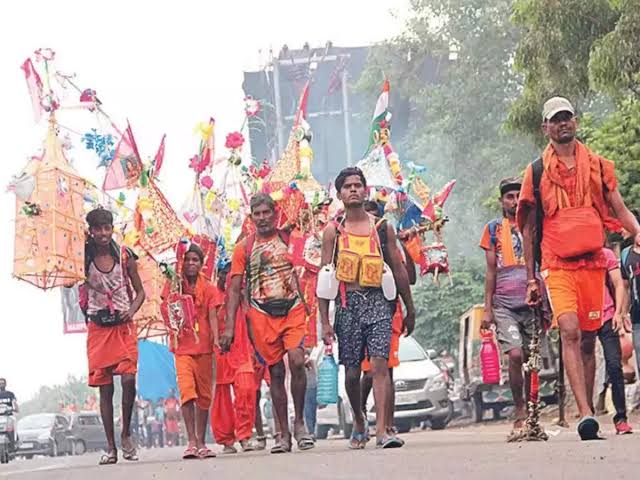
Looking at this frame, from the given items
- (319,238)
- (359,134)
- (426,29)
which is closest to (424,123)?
(426,29)

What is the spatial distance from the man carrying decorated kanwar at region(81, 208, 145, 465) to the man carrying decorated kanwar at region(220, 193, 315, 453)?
46.9 inches

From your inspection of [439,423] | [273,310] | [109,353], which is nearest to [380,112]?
[273,310]

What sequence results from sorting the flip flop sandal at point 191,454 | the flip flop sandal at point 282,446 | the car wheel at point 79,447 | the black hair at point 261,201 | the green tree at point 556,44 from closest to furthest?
the flip flop sandal at point 282,446 < the black hair at point 261,201 < the flip flop sandal at point 191,454 < the green tree at point 556,44 < the car wheel at point 79,447

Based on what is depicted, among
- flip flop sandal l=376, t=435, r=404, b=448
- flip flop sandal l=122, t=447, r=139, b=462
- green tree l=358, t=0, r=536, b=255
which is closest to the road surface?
flip flop sandal l=376, t=435, r=404, b=448

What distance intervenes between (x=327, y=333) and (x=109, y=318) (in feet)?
7.65

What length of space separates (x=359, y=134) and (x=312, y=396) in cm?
4430

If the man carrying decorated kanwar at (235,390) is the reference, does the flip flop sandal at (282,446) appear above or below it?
below

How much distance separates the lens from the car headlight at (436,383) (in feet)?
71.4

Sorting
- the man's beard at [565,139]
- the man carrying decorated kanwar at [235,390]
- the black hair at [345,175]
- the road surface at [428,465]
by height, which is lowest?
the road surface at [428,465]

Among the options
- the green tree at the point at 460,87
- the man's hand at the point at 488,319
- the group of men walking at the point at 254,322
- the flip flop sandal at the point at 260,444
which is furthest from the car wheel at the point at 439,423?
the green tree at the point at 460,87

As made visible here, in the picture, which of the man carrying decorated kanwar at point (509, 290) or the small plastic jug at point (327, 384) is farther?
the small plastic jug at point (327, 384)

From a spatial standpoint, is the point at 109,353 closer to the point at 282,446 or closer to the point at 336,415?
the point at 282,446

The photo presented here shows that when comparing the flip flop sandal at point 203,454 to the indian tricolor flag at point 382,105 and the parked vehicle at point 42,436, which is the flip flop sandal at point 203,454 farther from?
the parked vehicle at point 42,436

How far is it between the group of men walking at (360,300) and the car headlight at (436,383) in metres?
8.01
